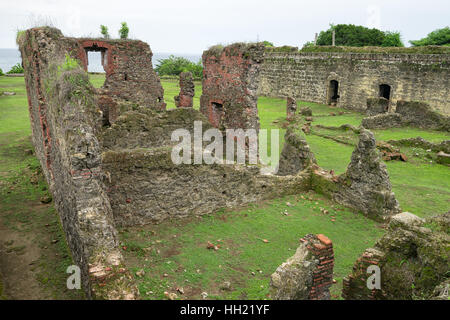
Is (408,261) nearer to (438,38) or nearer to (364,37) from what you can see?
(364,37)

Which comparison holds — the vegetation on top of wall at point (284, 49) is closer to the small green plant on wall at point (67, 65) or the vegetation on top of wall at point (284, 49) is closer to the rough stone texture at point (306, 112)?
the rough stone texture at point (306, 112)

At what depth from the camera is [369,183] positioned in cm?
921

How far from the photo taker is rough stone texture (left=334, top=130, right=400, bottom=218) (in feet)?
29.3

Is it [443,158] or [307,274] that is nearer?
[307,274]

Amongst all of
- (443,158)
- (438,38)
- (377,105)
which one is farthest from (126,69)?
(438,38)

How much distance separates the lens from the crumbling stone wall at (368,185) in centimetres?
895

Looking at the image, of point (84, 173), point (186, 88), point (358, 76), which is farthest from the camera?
point (358, 76)

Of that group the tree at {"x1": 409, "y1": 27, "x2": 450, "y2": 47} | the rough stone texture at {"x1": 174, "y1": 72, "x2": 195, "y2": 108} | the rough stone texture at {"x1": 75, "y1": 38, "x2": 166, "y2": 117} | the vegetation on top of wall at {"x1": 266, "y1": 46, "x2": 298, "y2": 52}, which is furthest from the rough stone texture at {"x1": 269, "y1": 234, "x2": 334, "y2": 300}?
the tree at {"x1": 409, "y1": 27, "x2": 450, "y2": 47}

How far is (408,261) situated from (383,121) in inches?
647

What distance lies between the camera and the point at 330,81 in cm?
2805

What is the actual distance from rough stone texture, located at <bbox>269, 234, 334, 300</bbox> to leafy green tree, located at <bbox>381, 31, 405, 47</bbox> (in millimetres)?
48379

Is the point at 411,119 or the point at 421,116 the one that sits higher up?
the point at 421,116

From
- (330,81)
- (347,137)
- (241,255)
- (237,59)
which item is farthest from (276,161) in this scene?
(330,81)

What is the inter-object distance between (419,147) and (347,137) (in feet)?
10.5
